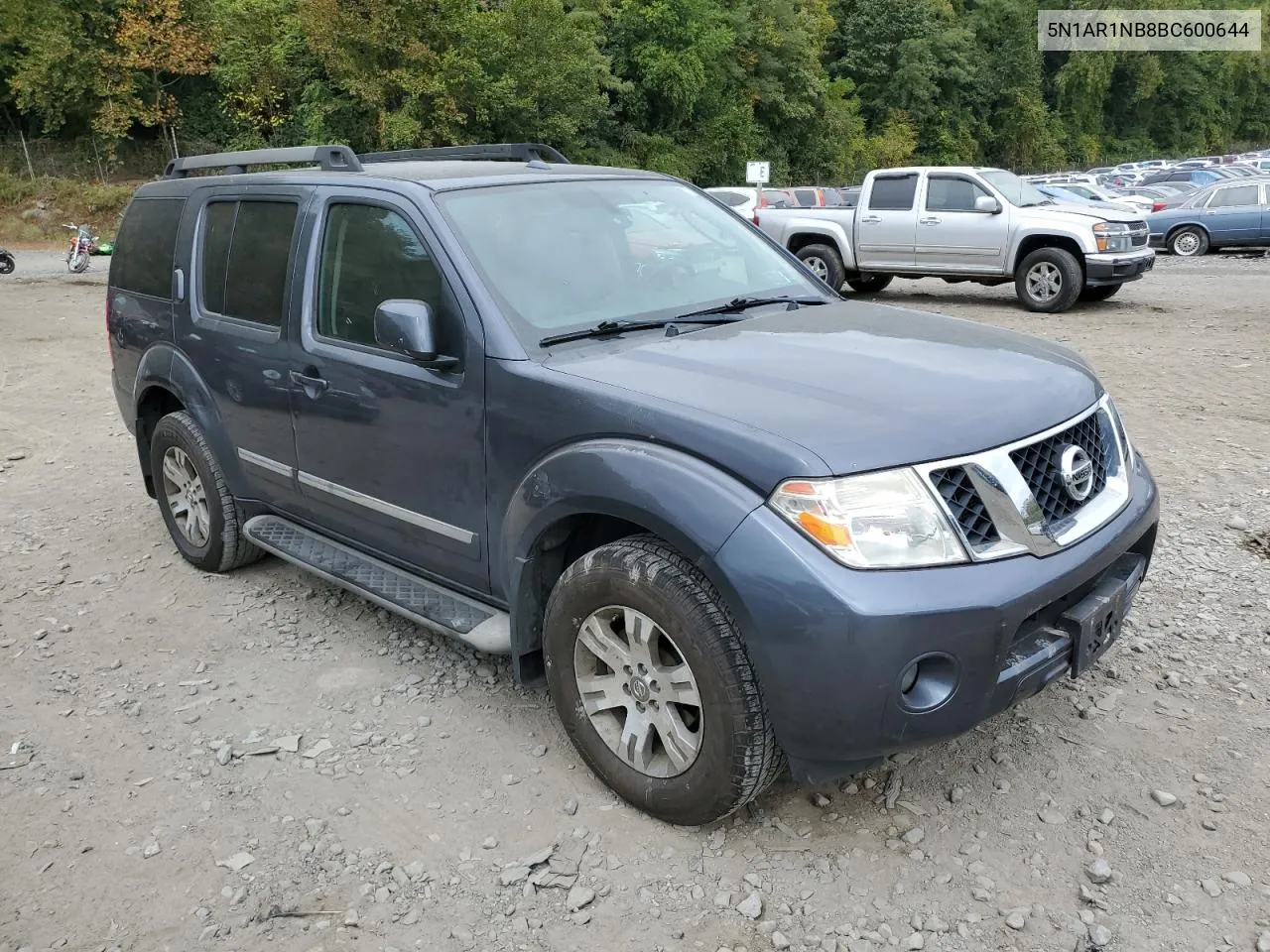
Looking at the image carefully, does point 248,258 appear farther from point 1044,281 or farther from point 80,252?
point 80,252

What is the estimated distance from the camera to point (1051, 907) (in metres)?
2.68

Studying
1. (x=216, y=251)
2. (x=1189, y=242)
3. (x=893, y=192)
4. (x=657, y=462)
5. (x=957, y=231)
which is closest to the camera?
(x=657, y=462)

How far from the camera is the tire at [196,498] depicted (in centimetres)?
478

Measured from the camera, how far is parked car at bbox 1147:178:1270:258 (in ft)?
64.5

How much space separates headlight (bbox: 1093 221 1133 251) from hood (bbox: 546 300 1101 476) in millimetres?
10291

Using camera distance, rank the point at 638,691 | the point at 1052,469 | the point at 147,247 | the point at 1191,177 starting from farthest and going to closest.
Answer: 1. the point at 1191,177
2. the point at 147,247
3. the point at 638,691
4. the point at 1052,469

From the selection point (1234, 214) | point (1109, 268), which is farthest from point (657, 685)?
point (1234, 214)

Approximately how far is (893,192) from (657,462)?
42.0ft

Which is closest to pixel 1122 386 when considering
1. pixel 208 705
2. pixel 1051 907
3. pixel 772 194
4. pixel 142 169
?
pixel 1051 907

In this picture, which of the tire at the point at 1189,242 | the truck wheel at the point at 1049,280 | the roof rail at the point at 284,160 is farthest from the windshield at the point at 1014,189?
the roof rail at the point at 284,160

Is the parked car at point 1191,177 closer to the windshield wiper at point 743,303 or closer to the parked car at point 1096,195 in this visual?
the parked car at point 1096,195

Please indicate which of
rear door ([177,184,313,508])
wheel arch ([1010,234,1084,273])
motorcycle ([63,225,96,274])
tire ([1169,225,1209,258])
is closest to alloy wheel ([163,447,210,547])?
rear door ([177,184,313,508])

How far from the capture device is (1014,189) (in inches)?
542

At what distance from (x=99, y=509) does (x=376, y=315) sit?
12.2 feet
